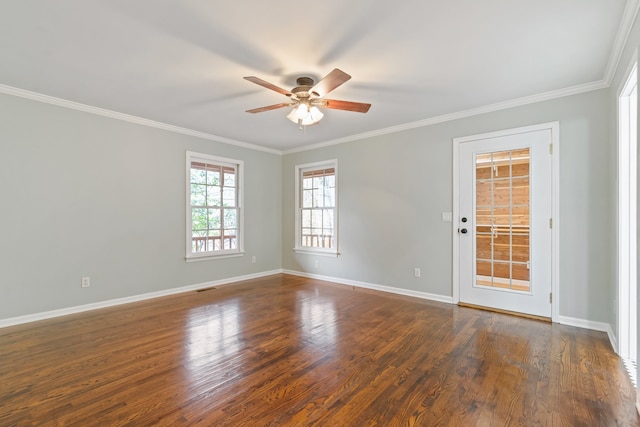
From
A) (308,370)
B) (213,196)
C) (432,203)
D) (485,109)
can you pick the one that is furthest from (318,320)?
(485,109)

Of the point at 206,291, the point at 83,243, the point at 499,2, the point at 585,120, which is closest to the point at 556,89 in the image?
the point at 585,120

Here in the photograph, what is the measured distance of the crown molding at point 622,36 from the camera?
6.47 feet

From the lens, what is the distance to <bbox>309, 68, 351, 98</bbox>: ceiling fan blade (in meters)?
2.35

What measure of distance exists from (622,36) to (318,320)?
11.9 feet

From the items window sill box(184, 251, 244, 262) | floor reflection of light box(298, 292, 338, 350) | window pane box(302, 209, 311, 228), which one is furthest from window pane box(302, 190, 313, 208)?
floor reflection of light box(298, 292, 338, 350)

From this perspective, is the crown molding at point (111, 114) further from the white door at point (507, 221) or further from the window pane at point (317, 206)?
the white door at point (507, 221)

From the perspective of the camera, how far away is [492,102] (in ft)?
12.0

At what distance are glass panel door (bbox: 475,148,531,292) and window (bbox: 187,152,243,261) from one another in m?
3.92

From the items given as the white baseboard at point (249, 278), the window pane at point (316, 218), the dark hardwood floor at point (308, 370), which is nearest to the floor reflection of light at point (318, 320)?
the dark hardwood floor at point (308, 370)

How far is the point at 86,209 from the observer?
3.80m

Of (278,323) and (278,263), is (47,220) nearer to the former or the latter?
(278,323)

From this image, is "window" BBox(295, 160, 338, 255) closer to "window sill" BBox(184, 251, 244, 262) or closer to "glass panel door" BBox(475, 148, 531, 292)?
"window sill" BBox(184, 251, 244, 262)

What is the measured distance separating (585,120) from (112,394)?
4903 millimetres

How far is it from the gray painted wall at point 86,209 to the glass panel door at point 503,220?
4.12 meters
